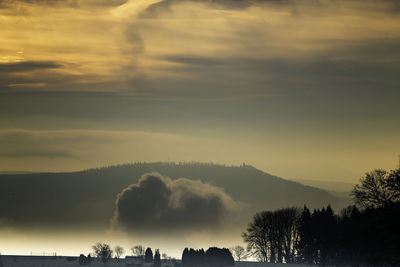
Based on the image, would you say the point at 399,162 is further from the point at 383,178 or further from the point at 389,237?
the point at 389,237

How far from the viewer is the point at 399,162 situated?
15175 cm

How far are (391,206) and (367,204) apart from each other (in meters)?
7.96

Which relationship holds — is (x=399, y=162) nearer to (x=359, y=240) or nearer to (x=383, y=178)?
(x=383, y=178)

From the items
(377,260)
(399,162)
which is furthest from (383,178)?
(377,260)

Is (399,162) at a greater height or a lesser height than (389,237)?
greater

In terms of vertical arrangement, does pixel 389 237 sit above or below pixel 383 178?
below

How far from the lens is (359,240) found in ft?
641

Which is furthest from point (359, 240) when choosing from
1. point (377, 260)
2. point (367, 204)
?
point (367, 204)

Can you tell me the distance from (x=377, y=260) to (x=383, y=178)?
4046 cm

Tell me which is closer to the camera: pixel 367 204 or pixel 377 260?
pixel 367 204

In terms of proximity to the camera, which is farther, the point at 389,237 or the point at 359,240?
the point at 359,240

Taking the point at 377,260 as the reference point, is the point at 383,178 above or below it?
above

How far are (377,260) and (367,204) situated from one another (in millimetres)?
38315

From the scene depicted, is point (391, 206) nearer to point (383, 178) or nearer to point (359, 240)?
point (383, 178)
